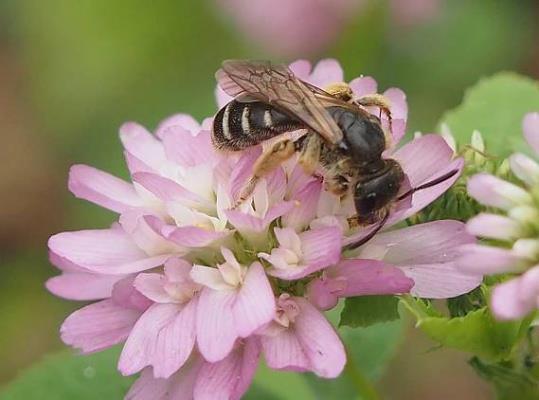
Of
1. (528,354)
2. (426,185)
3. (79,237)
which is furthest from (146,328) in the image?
(528,354)

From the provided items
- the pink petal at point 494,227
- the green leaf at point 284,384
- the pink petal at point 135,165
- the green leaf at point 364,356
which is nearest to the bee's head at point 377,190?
the pink petal at point 494,227

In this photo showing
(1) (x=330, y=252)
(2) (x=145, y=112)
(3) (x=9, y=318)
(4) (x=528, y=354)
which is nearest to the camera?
(1) (x=330, y=252)

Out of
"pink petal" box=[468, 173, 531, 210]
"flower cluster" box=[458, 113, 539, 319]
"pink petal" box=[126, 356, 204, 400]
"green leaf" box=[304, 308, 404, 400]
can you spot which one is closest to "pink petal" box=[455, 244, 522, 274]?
"flower cluster" box=[458, 113, 539, 319]

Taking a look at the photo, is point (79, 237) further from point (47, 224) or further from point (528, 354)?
point (47, 224)

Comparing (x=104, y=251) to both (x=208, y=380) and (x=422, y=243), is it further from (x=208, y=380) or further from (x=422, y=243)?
(x=422, y=243)

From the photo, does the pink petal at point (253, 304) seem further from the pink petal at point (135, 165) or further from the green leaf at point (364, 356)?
the green leaf at point (364, 356)

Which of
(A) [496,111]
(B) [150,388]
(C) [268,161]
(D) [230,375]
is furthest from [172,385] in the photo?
(A) [496,111]

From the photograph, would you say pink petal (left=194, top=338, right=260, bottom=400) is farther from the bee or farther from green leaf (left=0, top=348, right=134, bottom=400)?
green leaf (left=0, top=348, right=134, bottom=400)
